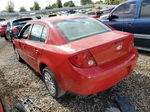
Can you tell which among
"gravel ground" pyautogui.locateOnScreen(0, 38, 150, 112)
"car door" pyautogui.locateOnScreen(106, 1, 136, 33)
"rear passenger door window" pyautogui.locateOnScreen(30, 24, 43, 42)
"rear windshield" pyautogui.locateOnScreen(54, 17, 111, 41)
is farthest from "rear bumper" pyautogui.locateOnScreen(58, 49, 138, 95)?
"car door" pyautogui.locateOnScreen(106, 1, 136, 33)

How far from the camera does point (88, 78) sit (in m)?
2.28

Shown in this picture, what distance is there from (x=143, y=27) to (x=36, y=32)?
2961mm

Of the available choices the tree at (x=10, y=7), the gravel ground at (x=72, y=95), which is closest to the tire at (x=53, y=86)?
the gravel ground at (x=72, y=95)

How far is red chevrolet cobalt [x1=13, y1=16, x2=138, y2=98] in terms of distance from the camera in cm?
234

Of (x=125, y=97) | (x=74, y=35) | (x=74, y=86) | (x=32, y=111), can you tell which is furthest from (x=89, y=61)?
(x=32, y=111)

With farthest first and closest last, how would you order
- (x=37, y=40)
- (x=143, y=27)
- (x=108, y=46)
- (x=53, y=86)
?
(x=143, y=27), (x=37, y=40), (x=53, y=86), (x=108, y=46)

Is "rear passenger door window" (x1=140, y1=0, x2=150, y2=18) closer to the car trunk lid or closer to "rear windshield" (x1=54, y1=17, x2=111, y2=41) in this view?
"rear windshield" (x1=54, y1=17, x2=111, y2=41)

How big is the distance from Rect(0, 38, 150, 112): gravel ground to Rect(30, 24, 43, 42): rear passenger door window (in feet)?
3.62

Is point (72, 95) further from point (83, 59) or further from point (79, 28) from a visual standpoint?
point (79, 28)

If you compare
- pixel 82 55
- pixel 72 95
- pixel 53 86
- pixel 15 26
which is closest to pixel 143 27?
pixel 72 95

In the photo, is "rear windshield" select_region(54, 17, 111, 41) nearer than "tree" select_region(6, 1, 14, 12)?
Yes

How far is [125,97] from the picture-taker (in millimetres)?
2930

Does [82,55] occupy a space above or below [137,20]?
below

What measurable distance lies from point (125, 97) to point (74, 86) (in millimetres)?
1098
